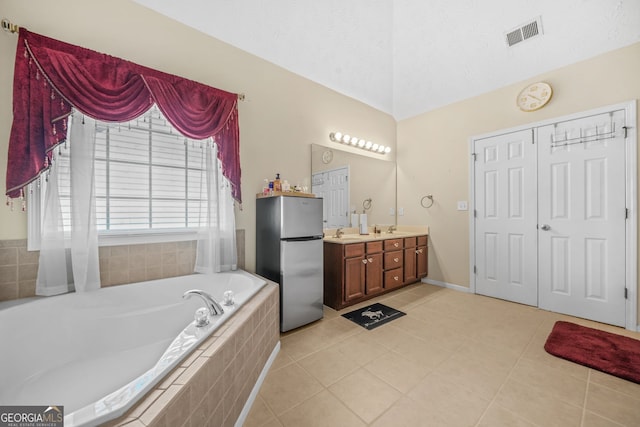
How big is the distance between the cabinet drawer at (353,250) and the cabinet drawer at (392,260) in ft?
1.62

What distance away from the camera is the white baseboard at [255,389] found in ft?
4.19

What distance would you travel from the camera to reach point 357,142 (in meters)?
3.59

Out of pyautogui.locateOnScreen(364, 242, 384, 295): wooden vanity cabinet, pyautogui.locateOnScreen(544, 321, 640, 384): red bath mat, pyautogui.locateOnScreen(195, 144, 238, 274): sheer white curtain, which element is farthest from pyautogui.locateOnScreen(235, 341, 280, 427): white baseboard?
pyautogui.locateOnScreen(544, 321, 640, 384): red bath mat

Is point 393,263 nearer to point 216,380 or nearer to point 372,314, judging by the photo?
point 372,314

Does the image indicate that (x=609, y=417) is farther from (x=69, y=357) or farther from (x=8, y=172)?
(x=8, y=172)

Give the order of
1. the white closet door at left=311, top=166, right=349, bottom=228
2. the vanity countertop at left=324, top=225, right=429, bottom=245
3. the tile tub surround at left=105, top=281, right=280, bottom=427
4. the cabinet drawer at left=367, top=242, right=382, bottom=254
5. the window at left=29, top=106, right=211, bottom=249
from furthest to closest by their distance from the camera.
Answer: the white closet door at left=311, top=166, right=349, bottom=228
the cabinet drawer at left=367, top=242, right=382, bottom=254
the vanity countertop at left=324, top=225, right=429, bottom=245
the window at left=29, top=106, right=211, bottom=249
the tile tub surround at left=105, top=281, right=280, bottom=427

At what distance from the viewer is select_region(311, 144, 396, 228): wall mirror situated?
3.13 m

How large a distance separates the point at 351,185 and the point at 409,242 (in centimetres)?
118

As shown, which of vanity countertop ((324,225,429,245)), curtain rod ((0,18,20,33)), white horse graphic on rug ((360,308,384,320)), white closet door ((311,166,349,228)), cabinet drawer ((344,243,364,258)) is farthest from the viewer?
white closet door ((311,166,349,228))

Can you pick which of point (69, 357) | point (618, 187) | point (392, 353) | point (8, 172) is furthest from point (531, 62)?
point (69, 357)

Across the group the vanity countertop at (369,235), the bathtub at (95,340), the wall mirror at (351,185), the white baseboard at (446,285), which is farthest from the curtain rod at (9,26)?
the white baseboard at (446,285)

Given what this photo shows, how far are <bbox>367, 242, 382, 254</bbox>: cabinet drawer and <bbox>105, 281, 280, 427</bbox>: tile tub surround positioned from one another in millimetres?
1547

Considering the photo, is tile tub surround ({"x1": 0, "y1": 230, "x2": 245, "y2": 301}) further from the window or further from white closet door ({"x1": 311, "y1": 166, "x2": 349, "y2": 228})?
white closet door ({"x1": 311, "y1": 166, "x2": 349, "y2": 228})

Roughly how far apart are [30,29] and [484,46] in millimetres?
4082
